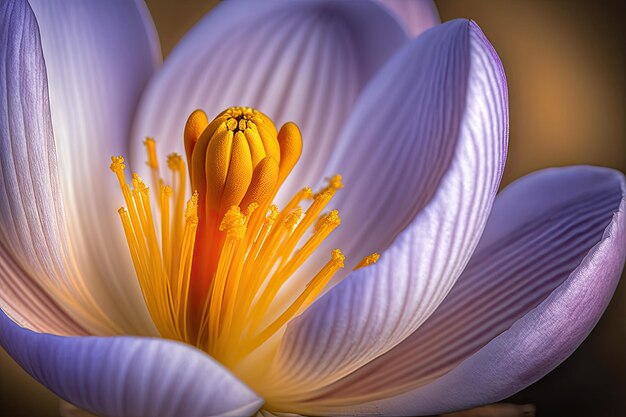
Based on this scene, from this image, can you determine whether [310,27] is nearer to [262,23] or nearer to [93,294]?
[262,23]

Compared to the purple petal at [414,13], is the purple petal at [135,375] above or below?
below

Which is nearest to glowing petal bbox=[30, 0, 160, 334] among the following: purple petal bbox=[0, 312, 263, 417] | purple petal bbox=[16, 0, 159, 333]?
purple petal bbox=[16, 0, 159, 333]

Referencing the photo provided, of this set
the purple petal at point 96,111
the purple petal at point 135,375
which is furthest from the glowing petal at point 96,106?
the purple petal at point 135,375

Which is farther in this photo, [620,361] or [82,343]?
[620,361]

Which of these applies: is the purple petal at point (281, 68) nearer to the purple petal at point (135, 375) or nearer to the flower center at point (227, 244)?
the flower center at point (227, 244)

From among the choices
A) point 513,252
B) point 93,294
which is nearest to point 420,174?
point 513,252

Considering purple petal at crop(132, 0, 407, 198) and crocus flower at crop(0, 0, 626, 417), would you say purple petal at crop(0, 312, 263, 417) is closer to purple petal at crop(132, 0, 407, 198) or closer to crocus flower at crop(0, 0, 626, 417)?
crocus flower at crop(0, 0, 626, 417)

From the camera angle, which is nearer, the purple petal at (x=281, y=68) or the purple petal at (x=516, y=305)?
the purple petal at (x=516, y=305)

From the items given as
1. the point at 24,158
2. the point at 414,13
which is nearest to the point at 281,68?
the point at 414,13

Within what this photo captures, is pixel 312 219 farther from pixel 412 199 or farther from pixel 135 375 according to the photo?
pixel 135 375
